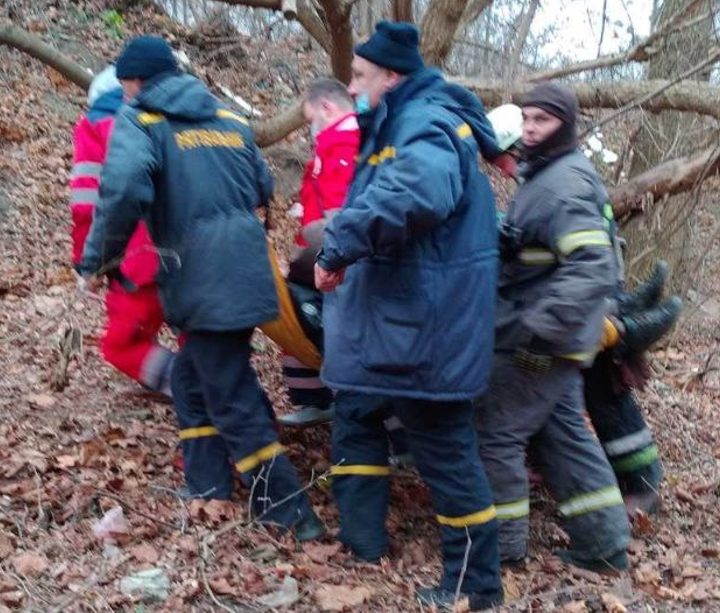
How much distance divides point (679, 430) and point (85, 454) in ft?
12.9

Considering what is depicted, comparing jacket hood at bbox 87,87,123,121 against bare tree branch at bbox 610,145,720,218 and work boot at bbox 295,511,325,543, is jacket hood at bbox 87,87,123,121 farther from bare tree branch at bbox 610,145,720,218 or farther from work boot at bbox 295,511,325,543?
bare tree branch at bbox 610,145,720,218

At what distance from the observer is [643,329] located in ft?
15.2

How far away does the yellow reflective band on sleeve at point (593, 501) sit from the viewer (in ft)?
14.3

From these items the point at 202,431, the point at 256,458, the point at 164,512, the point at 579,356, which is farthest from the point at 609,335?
the point at 164,512

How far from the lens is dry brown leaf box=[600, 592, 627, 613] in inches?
160

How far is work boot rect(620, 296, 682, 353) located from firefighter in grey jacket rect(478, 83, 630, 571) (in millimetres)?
371

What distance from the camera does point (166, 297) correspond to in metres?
4.25

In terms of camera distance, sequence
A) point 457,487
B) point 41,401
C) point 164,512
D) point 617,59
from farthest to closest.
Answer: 1. point 617,59
2. point 41,401
3. point 164,512
4. point 457,487

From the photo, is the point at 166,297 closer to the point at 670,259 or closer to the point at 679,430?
the point at 679,430

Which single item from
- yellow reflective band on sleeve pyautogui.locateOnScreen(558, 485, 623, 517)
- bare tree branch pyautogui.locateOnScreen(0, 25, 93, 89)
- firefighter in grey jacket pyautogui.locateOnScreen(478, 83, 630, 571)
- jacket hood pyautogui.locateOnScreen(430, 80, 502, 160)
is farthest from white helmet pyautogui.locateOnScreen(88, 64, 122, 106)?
bare tree branch pyautogui.locateOnScreen(0, 25, 93, 89)

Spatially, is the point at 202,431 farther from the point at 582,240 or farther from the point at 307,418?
the point at 582,240

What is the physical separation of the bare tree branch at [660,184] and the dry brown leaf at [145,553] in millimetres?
3768

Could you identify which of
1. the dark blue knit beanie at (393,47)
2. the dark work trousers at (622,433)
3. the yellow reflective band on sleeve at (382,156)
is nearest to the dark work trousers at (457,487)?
the yellow reflective band on sleeve at (382,156)

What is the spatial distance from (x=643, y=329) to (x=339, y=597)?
1939 millimetres
